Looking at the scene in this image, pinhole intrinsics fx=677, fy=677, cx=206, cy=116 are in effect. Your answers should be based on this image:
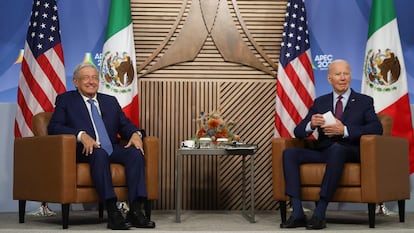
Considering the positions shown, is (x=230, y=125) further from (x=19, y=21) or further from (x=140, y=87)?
(x=19, y=21)

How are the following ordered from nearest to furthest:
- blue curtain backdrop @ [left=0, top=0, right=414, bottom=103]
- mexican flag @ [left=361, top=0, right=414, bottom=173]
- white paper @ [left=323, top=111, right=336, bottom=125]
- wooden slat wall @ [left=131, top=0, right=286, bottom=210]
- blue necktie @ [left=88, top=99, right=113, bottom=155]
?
white paper @ [left=323, top=111, right=336, bottom=125]
blue necktie @ [left=88, top=99, right=113, bottom=155]
mexican flag @ [left=361, top=0, right=414, bottom=173]
wooden slat wall @ [left=131, top=0, right=286, bottom=210]
blue curtain backdrop @ [left=0, top=0, right=414, bottom=103]

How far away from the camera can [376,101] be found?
643 centimetres

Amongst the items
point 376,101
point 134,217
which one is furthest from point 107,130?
point 376,101

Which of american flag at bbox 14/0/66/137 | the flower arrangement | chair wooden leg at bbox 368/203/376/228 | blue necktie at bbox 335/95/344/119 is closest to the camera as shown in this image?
chair wooden leg at bbox 368/203/376/228

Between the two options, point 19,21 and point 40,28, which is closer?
point 40,28

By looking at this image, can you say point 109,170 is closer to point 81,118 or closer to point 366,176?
point 81,118

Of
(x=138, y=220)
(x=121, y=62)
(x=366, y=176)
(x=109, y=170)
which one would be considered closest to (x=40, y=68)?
(x=121, y=62)

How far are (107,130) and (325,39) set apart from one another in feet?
9.07

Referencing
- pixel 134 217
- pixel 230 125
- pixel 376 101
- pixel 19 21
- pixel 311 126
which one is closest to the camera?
pixel 134 217

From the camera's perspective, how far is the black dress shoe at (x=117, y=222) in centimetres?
477

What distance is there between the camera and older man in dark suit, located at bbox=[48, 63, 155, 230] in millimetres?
4855

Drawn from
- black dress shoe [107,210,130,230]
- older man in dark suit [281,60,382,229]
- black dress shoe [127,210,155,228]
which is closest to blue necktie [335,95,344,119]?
older man in dark suit [281,60,382,229]

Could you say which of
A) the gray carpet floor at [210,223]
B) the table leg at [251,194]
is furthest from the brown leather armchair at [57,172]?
the table leg at [251,194]

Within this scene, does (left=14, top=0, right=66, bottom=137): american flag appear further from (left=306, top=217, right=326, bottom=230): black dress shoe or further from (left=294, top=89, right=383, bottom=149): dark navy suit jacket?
(left=306, top=217, right=326, bottom=230): black dress shoe
